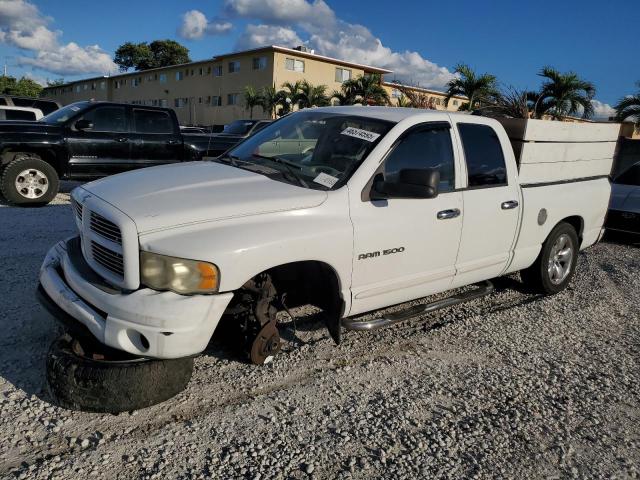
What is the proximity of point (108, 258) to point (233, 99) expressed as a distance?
44871 mm

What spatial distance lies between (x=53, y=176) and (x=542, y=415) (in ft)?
26.3

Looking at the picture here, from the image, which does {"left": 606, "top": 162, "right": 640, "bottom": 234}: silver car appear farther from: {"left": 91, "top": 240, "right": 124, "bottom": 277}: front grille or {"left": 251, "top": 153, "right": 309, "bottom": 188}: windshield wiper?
{"left": 91, "top": 240, "right": 124, "bottom": 277}: front grille

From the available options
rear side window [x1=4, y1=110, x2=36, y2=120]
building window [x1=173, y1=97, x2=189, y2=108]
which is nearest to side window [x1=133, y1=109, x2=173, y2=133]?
rear side window [x1=4, y1=110, x2=36, y2=120]

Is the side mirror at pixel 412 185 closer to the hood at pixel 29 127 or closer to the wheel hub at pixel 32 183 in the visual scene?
the wheel hub at pixel 32 183

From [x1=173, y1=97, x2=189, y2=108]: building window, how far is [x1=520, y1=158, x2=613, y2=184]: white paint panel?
4909cm

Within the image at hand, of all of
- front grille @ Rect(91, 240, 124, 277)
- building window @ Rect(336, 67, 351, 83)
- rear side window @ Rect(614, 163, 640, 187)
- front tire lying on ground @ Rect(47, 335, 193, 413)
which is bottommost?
front tire lying on ground @ Rect(47, 335, 193, 413)

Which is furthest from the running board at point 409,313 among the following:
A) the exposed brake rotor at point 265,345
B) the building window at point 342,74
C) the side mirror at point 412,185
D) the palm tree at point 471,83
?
the building window at point 342,74

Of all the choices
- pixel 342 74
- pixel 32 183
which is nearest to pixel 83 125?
pixel 32 183

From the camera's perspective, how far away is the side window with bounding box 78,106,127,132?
922cm

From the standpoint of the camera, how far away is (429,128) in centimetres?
403

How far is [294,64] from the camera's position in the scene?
4222 centimetres

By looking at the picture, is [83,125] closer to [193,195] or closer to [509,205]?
[193,195]

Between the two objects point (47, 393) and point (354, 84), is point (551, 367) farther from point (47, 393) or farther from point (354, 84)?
point (354, 84)

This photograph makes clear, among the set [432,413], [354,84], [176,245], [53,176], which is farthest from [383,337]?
[354,84]
